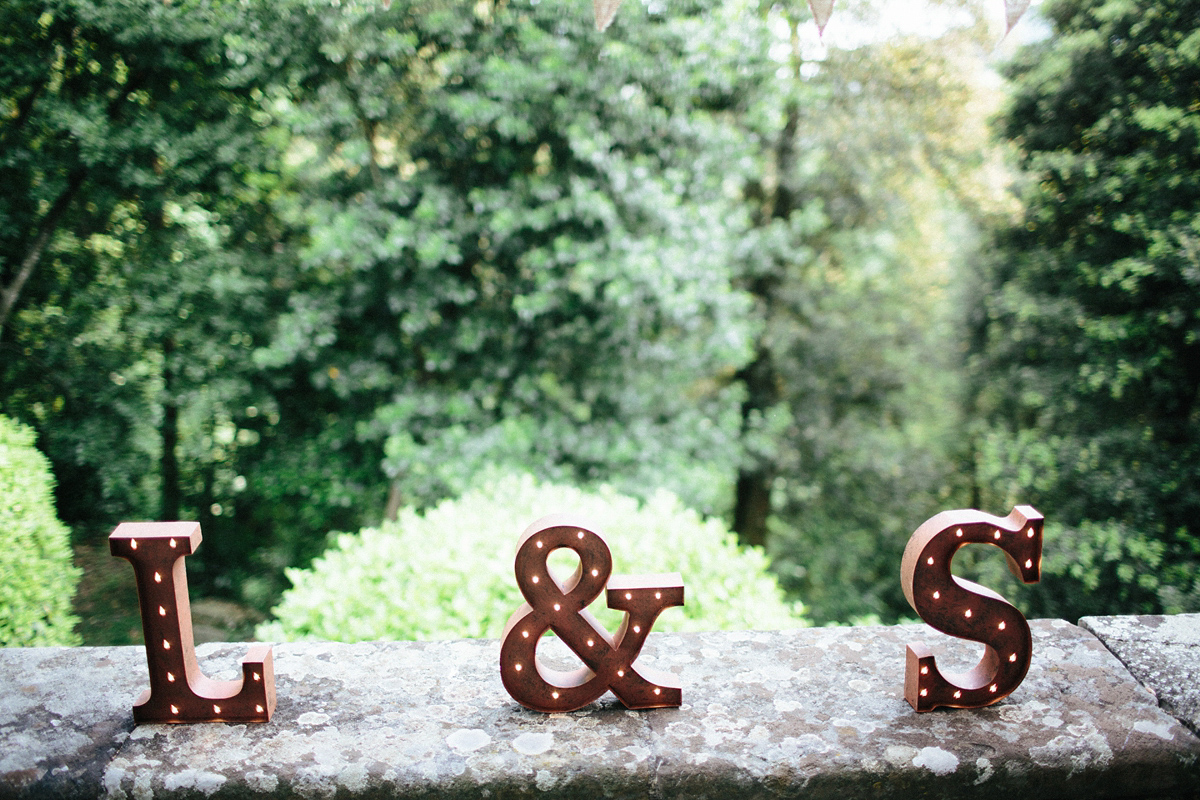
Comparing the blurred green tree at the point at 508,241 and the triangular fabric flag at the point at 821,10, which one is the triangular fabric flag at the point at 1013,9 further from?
the blurred green tree at the point at 508,241

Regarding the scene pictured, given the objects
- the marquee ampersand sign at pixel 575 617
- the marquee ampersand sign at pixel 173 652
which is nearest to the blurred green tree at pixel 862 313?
the marquee ampersand sign at pixel 575 617

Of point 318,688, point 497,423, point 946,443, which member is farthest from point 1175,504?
point 318,688

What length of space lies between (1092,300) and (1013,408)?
4.38 feet

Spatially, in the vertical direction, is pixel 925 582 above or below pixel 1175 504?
above

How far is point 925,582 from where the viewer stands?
5.49 feet

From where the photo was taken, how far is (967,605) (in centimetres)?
170

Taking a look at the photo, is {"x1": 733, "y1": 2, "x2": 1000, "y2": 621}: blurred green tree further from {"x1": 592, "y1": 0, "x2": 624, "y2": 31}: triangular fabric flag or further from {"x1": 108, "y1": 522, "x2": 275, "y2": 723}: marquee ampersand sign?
{"x1": 108, "y1": 522, "x2": 275, "y2": 723}: marquee ampersand sign

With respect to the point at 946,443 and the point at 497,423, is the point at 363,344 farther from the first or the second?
the point at 946,443

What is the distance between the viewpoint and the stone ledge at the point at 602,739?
1.49 metres

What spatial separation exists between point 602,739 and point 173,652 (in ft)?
3.57

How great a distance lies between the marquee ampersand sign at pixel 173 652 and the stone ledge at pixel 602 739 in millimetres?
47

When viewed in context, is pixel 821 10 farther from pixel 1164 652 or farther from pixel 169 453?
pixel 169 453

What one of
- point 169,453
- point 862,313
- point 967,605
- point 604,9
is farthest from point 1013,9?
point 862,313

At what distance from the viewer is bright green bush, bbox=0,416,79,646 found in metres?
3.25
